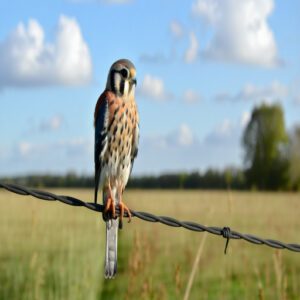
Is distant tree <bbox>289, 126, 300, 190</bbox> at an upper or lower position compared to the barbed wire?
upper

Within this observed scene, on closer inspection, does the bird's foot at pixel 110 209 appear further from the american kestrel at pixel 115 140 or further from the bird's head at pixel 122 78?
the bird's head at pixel 122 78

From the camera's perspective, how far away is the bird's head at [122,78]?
2.99 metres

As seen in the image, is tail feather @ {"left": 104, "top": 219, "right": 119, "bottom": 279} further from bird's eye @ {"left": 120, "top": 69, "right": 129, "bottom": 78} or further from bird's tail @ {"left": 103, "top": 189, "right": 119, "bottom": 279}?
bird's eye @ {"left": 120, "top": 69, "right": 129, "bottom": 78}

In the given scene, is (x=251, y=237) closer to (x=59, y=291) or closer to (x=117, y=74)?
(x=117, y=74)

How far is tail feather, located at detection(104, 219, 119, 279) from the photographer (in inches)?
116

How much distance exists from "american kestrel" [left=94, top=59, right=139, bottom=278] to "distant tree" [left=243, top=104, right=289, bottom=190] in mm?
43245

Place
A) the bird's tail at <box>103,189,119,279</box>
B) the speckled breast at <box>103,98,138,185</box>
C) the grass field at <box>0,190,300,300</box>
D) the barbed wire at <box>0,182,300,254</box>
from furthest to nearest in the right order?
the grass field at <box>0,190,300,300</box>
the speckled breast at <box>103,98,138,185</box>
the bird's tail at <box>103,189,119,279</box>
the barbed wire at <box>0,182,300,254</box>

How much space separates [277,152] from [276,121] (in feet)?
8.78

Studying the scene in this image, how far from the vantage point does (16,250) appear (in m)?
7.96

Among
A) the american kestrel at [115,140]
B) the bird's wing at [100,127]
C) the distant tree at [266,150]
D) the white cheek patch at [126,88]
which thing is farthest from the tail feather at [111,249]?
the distant tree at [266,150]

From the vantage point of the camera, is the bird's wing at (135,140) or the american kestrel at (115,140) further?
the bird's wing at (135,140)

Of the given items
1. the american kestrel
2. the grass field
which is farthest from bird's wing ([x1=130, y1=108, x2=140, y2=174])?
the grass field

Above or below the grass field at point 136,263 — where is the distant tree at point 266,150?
above

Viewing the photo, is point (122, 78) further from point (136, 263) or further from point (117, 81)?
point (136, 263)
